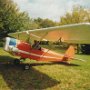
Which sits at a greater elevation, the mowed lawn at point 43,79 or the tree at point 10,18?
the tree at point 10,18

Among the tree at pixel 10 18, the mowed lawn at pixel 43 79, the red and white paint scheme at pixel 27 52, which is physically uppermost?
the tree at pixel 10 18

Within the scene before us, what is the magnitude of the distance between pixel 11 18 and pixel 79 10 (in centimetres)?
2146

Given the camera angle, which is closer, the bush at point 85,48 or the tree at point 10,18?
the bush at point 85,48

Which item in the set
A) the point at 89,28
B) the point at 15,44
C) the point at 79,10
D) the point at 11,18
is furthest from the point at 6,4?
the point at 89,28

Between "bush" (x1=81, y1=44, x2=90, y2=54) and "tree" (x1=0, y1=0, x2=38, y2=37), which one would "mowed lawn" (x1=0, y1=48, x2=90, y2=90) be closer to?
"bush" (x1=81, y1=44, x2=90, y2=54)

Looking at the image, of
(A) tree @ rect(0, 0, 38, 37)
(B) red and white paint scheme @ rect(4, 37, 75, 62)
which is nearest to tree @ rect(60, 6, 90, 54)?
(A) tree @ rect(0, 0, 38, 37)

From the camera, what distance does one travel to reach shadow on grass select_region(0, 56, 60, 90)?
970cm

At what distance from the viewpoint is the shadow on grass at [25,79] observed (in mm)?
9695

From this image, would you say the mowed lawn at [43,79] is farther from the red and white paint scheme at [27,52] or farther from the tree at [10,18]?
the tree at [10,18]

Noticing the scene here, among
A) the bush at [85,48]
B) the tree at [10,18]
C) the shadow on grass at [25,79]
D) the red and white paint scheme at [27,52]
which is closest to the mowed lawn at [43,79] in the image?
the shadow on grass at [25,79]

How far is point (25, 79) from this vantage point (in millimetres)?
10734

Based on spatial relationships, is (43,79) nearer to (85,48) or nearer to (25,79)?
(25,79)

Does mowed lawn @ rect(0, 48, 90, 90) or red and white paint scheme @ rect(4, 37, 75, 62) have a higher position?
red and white paint scheme @ rect(4, 37, 75, 62)

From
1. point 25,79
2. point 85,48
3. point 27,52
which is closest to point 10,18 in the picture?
point 85,48
